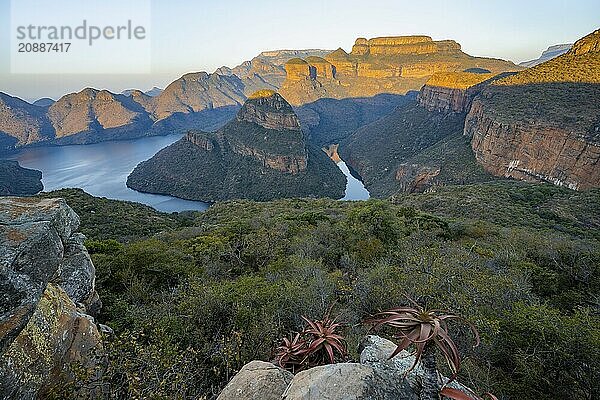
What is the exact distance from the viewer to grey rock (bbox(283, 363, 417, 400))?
2.77 metres

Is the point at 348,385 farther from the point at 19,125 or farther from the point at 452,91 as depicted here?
the point at 19,125

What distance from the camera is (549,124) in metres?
40.3

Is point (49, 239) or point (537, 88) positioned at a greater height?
point (537, 88)

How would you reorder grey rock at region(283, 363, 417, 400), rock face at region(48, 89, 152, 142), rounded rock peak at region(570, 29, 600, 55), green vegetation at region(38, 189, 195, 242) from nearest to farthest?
grey rock at region(283, 363, 417, 400)
green vegetation at region(38, 189, 195, 242)
rounded rock peak at region(570, 29, 600, 55)
rock face at region(48, 89, 152, 142)

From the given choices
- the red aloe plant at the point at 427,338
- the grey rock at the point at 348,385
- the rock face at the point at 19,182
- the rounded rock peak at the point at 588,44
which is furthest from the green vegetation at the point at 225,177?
the red aloe plant at the point at 427,338

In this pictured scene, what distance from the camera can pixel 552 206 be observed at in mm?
29375

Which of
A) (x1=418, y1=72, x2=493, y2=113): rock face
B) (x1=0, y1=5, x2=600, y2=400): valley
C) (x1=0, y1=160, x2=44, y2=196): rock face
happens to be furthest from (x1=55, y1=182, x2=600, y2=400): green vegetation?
(x1=0, y1=160, x2=44, y2=196): rock face

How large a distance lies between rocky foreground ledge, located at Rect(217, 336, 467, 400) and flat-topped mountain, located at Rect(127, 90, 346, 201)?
65.6 metres

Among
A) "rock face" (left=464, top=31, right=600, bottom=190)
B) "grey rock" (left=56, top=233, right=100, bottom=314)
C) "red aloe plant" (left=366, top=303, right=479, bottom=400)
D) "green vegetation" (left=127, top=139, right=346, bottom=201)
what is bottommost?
"green vegetation" (left=127, top=139, right=346, bottom=201)

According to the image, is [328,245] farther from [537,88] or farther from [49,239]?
[537,88]

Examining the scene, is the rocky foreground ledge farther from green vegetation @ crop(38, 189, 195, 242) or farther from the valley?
green vegetation @ crop(38, 189, 195, 242)

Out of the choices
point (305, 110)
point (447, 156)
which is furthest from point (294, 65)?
point (447, 156)

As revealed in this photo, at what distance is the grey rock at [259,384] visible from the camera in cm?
348

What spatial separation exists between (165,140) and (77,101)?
187 ft
